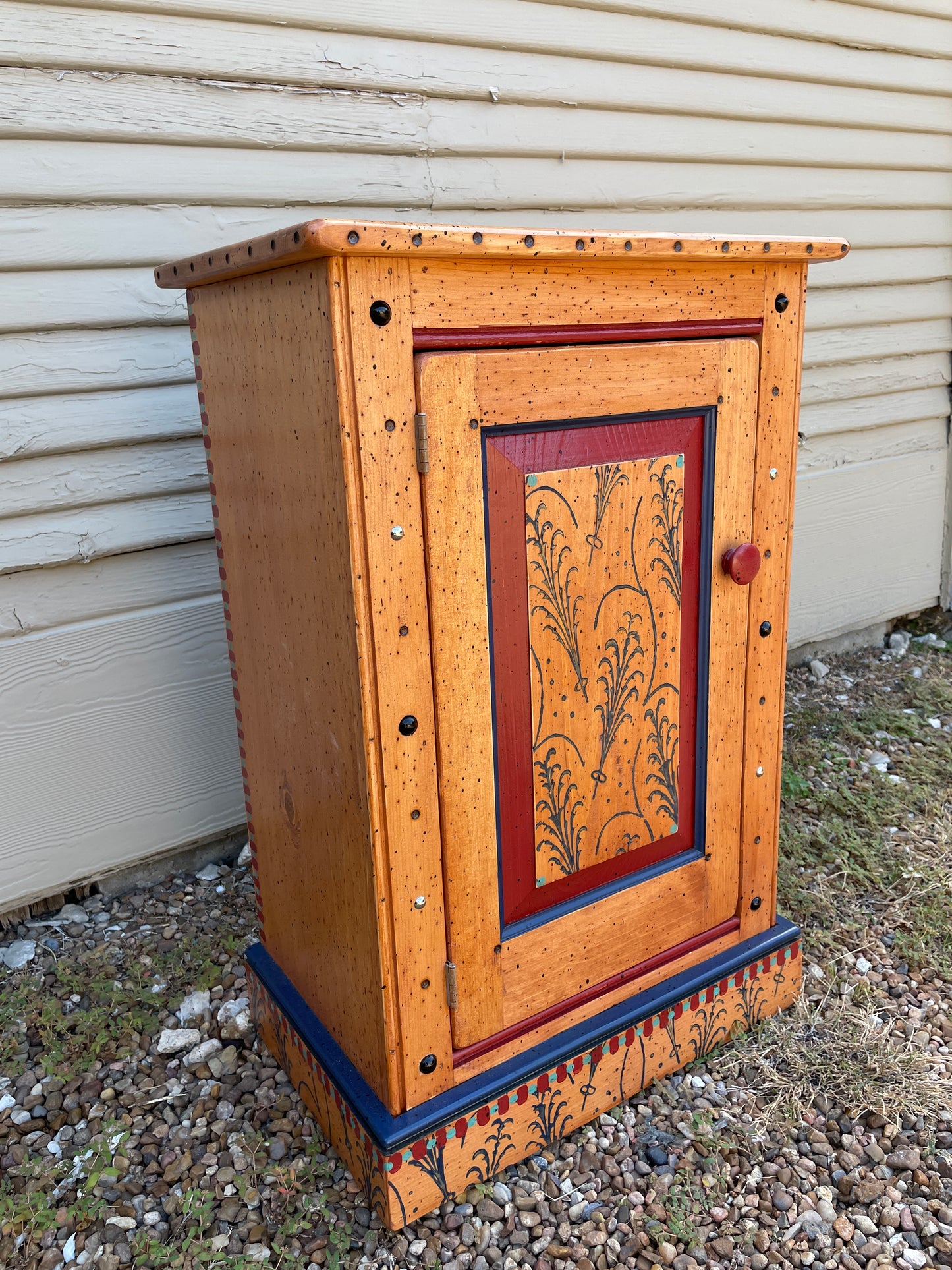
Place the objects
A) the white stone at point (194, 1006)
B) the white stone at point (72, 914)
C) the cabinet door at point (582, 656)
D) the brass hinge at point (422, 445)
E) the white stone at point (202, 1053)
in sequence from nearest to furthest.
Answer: the brass hinge at point (422, 445) < the cabinet door at point (582, 656) < the white stone at point (202, 1053) < the white stone at point (194, 1006) < the white stone at point (72, 914)

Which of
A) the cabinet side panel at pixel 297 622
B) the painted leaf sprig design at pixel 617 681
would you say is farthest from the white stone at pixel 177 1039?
the painted leaf sprig design at pixel 617 681

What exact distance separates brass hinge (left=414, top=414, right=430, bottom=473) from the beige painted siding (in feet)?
4.06

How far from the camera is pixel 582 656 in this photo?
1.58 metres

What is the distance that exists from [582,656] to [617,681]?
10 centimetres

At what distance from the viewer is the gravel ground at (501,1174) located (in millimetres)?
1576

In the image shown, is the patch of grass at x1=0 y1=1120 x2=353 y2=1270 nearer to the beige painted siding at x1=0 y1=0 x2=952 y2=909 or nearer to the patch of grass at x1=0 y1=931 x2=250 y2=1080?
the patch of grass at x1=0 y1=931 x2=250 y2=1080

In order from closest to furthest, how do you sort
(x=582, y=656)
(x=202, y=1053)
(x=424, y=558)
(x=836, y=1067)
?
(x=424, y=558), (x=582, y=656), (x=836, y=1067), (x=202, y=1053)

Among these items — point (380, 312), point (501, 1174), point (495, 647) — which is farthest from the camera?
point (501, 1174)

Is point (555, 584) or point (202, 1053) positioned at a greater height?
point (555, 584)

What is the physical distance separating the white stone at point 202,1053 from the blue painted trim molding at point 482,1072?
0.22 metres

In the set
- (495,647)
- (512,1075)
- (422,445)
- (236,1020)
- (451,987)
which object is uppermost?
(422,445)

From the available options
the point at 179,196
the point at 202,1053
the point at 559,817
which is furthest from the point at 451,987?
the point at 179,196

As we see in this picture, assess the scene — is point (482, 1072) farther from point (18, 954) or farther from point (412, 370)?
point (18, 954)

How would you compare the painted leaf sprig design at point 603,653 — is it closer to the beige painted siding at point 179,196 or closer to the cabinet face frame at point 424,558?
the cabinet face frame at point 424,558
